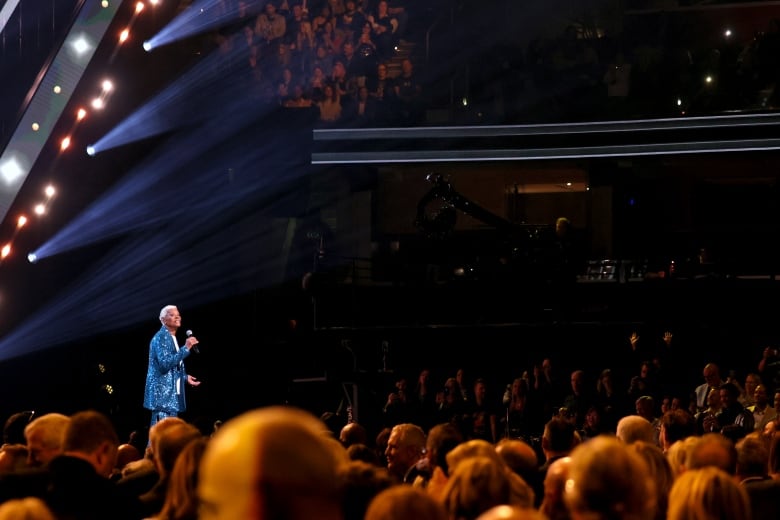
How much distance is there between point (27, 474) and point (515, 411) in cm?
914

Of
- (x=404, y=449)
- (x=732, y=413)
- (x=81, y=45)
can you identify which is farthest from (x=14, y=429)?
(x=732, y=413)

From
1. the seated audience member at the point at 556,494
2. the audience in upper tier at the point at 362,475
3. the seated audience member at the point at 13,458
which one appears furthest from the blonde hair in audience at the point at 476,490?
the seated audience member at the point at 13,458

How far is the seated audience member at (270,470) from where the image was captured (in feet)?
5.52

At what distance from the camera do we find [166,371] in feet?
35.9

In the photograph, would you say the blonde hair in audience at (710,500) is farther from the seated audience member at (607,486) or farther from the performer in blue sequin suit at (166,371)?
the performer in blue sequin suit at (166,371)

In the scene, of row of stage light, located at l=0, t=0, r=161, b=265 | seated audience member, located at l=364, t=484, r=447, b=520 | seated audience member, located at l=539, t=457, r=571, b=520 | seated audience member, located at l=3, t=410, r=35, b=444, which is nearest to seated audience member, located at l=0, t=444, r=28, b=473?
seated audience member, located at l=3, t=410, r=35, b=444

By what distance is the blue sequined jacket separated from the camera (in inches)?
429

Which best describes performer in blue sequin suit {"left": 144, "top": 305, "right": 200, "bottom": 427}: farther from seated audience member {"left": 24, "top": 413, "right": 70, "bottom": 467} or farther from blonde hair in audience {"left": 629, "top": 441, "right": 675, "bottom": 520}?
blonde hair in audience {"left": 629, "top": 441, "right": 675, "bottom": 520}

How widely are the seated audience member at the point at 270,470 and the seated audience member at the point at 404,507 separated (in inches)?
35.8

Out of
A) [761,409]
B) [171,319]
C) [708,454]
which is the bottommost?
[761,409]

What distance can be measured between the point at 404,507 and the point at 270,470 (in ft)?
3.27

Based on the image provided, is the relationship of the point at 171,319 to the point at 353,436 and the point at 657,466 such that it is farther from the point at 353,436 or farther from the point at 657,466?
the point at 657,466

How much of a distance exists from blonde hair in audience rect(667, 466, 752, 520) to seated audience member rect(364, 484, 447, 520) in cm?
101

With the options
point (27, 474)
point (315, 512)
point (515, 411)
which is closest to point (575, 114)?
point (515, 411)
